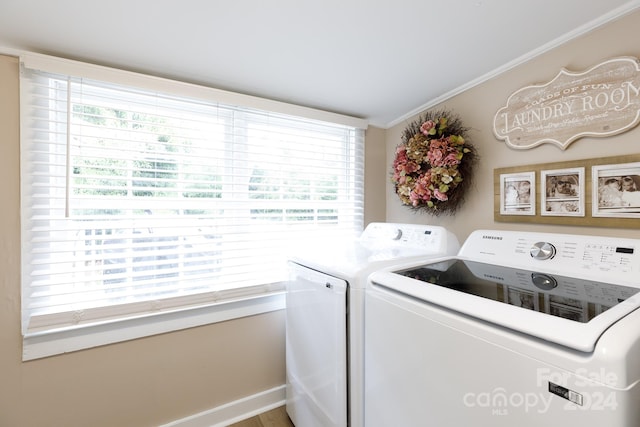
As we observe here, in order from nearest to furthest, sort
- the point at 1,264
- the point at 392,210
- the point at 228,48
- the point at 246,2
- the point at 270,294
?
the point at 246,2 → the point at 1,264 → the point at 228,48 → the point at 270,294 → the point at 392,210

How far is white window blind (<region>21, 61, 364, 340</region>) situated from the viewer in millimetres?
1299

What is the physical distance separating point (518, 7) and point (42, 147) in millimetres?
2099

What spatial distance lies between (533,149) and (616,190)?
378 millimetres

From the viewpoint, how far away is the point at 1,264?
123 cm

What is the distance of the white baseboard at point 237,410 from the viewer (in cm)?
160

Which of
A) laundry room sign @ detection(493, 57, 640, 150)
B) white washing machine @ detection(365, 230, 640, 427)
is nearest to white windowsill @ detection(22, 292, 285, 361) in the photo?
white washing machine @ detection(365, 230, 640, 427)

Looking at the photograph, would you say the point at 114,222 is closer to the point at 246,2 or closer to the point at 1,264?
the point at 1,264

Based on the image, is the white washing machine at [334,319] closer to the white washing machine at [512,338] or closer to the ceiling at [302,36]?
the white washing machine at [512,338]

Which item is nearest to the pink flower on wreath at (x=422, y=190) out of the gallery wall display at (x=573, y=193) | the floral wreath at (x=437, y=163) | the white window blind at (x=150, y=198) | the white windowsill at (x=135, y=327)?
the floral wreath at (x=437, y=163)

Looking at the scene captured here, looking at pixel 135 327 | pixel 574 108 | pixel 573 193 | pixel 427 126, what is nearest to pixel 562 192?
pixel 573 193

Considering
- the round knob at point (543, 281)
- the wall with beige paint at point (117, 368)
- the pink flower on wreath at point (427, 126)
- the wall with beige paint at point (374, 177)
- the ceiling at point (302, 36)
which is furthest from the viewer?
the wall with beige paint at point (374, 177)

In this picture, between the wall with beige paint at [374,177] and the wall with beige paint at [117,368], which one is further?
the wall with beige paint at [374,177]

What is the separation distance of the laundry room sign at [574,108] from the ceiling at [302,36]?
20cm

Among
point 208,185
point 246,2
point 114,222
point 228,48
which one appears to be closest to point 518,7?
point 246,2
